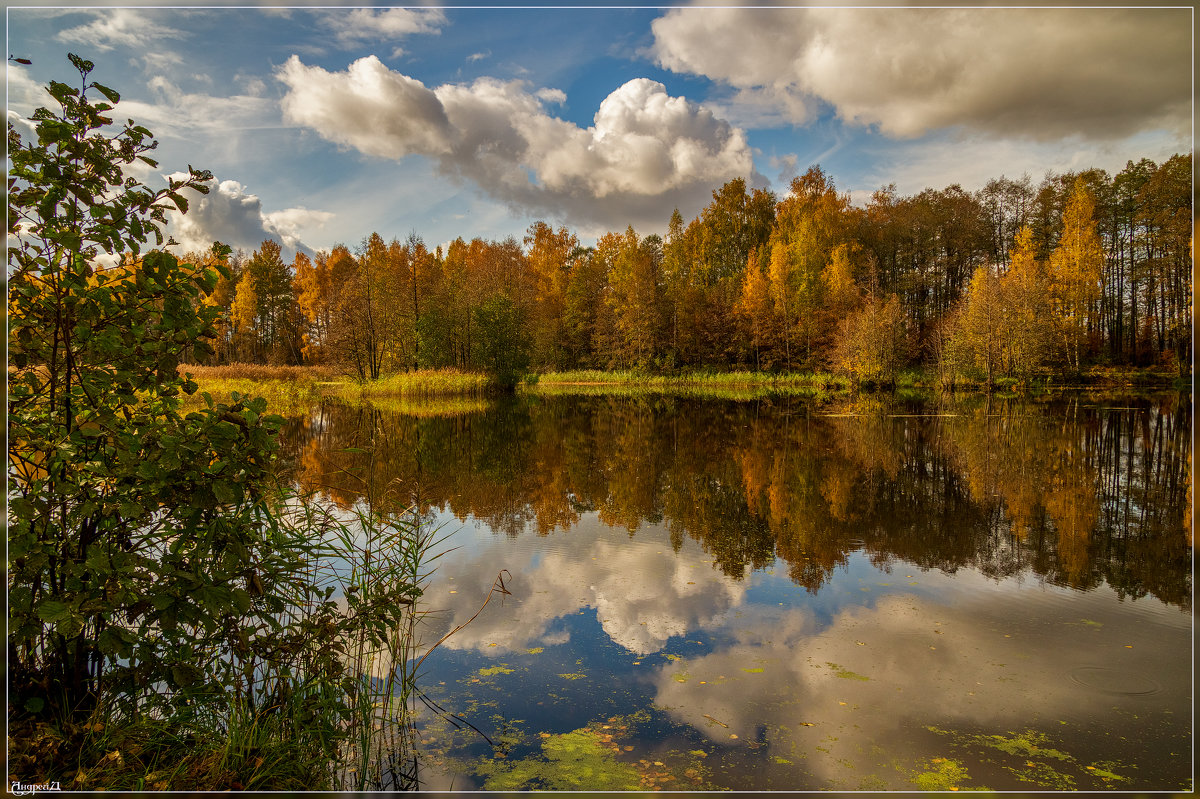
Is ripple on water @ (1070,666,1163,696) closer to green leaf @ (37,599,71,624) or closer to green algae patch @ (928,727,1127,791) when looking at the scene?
green algae patch @ (928,727,1127,791)

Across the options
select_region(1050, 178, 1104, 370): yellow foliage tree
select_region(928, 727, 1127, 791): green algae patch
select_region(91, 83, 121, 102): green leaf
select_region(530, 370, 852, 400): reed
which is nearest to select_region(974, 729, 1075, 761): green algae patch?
select_region(928, 727, 1127, 791): green algae patch

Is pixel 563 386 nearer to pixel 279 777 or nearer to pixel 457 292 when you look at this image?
pixel 457 292

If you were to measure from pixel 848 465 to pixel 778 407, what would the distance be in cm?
→ 1269

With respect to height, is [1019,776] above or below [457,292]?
below

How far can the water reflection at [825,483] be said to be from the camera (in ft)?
21.8

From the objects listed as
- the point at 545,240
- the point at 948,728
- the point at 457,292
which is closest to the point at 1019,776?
the point at 948,728

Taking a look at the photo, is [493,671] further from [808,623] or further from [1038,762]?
[1038,762]

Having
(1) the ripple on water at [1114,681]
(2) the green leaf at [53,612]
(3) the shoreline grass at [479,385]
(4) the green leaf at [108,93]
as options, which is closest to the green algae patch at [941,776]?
(1) the ripple on water at [1114,681]

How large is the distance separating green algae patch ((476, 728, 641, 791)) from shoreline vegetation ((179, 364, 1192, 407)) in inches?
835

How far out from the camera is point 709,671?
4.13m

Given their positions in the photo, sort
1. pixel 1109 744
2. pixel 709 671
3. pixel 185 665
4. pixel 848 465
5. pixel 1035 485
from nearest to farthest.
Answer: pixel 185 665 → pixel 1109 744 → pixel 709 671 → pixel 1035 485 → pixel 848 465

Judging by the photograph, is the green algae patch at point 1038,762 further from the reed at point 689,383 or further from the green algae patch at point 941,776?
the reed at point 689,383

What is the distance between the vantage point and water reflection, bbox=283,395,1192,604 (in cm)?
664

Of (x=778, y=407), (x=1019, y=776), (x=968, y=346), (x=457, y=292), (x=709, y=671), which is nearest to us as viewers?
(x=1019, y=776)
